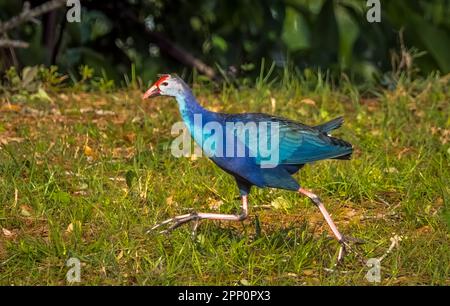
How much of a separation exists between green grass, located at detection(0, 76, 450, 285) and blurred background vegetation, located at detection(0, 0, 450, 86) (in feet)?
1.06

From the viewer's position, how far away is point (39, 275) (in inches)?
198

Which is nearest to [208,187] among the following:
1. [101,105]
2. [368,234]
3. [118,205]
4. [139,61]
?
[118,205]

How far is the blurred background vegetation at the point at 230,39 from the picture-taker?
800 cm

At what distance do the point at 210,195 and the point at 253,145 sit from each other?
114 cm

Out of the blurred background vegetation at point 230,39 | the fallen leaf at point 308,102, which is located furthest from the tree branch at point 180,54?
the fallen leaf at point 308,102

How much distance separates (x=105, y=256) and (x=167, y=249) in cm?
31

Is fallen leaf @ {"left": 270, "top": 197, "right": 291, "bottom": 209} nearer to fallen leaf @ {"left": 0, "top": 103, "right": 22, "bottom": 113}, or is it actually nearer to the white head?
the white head

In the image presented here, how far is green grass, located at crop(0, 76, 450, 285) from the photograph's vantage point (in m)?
5.11

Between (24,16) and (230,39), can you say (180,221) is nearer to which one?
(24,16)

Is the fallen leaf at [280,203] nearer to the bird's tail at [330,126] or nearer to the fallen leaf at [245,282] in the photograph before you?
the bird's tail at [330,126]

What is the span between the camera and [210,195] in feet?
20.1

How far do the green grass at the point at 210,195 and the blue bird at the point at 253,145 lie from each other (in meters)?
0.22
